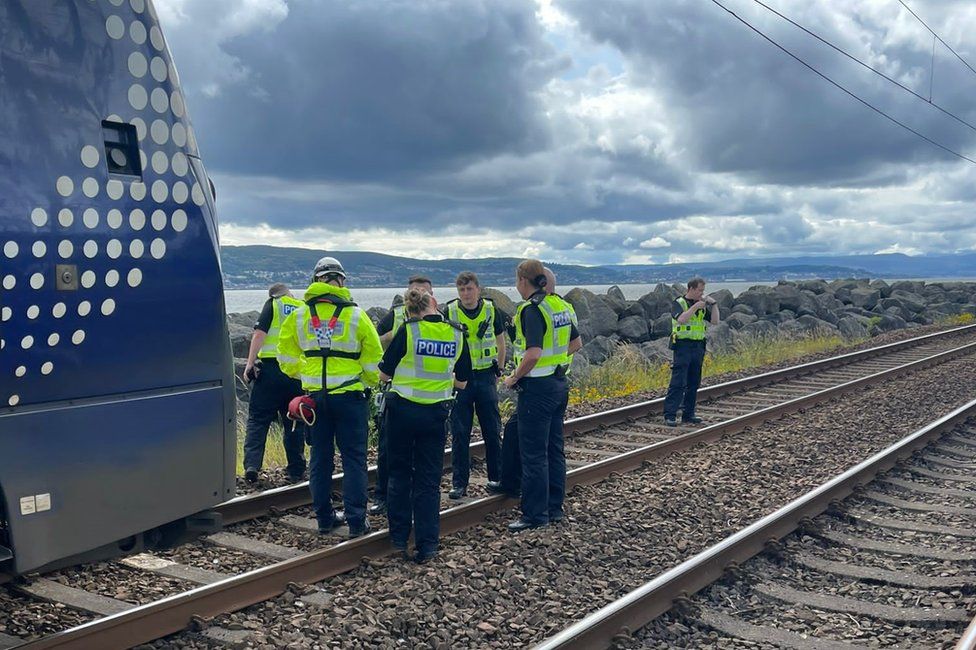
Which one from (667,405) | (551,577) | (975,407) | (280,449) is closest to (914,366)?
(975,407)

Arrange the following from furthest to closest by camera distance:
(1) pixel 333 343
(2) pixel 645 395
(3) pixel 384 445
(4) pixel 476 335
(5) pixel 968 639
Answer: (2) pixel 645 395
(4) pixel 476 335
(3) pixel 384 445
(1) pixel 333 343
(5) pixel 968 639

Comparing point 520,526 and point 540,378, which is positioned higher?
point 540,378

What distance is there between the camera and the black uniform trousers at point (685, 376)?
40.9ft

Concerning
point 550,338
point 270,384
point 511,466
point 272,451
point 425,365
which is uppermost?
point 550,338

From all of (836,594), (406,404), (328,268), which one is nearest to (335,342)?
(328,268)

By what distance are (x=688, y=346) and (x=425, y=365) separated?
6386mm

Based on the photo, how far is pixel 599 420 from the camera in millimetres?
12539

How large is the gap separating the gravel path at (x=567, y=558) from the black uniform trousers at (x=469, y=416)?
2.39 feet

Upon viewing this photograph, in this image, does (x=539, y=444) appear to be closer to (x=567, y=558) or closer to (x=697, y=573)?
(x=567, y=558)

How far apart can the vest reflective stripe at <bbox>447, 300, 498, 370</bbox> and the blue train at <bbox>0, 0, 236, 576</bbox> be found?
3855 millimetres

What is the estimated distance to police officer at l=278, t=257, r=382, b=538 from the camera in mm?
7293

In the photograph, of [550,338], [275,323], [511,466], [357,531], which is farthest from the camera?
[275,323]

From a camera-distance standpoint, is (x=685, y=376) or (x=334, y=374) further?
(x=685, y=376)

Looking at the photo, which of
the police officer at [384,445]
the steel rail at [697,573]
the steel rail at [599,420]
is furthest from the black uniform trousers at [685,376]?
the police officer at [384,445]
